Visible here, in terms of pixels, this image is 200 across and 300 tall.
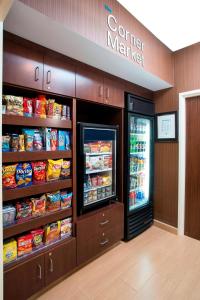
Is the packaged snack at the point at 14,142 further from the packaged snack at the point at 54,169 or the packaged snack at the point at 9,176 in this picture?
the packaged snack at the point at 54,169

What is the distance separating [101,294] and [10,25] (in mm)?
2245

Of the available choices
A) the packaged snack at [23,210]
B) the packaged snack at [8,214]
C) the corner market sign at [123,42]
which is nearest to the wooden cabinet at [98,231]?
the packaged snack at [23,210]

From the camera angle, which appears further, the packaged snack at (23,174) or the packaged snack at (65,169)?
the packaged snack at (65,169)

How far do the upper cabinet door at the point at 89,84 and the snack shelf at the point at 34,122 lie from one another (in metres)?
0.32

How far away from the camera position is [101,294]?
4.99 ft

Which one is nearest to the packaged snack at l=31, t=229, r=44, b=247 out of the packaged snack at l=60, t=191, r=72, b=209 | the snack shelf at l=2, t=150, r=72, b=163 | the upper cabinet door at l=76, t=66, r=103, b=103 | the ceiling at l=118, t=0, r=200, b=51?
the packaged snack at l=60, t=191, r=72, b=209

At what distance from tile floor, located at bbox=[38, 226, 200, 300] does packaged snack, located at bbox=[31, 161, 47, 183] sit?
1.01m

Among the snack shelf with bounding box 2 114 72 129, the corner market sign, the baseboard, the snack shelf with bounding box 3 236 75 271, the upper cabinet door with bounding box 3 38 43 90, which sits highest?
the corner market sign

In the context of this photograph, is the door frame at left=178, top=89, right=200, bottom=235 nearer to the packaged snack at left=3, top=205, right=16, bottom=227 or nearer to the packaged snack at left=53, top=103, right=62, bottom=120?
the packaged snack at left=53, top=103, right=62, bottom=120

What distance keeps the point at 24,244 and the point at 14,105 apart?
114 centimetres

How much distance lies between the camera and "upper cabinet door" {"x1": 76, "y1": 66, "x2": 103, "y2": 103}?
→ 1737 millimetres

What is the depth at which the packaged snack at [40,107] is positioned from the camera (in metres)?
1.51

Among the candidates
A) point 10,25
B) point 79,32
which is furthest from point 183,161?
point 10,25

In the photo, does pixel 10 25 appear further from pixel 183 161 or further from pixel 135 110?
pixel 183 161
